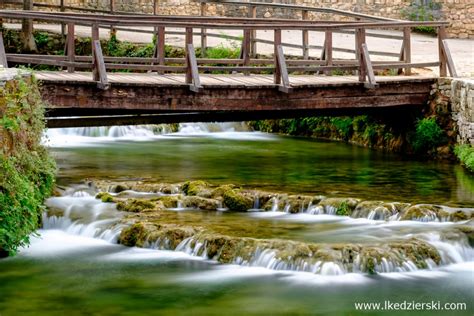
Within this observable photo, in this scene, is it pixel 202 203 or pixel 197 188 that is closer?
pixel 202 203

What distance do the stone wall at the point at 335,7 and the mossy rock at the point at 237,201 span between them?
1450 centimetres

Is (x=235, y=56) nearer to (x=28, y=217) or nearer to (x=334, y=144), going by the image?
(x=334, y=144)

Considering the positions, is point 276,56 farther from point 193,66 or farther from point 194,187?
point 194,187

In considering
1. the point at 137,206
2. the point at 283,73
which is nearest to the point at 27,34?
the point at 283,73

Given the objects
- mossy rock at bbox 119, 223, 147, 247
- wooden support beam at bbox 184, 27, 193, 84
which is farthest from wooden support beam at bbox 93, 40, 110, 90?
mossy rock at bbox 119, 223, 147, 247

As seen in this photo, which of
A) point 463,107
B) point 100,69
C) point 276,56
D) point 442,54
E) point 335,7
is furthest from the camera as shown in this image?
point 335,7

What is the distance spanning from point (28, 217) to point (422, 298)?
205 inches

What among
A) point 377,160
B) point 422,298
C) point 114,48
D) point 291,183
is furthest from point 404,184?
point 114,48

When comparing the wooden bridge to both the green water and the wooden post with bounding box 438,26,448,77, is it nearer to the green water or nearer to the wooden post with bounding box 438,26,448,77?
the wooden post with bounding box 438,26,448,77

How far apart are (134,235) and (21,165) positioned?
178cm

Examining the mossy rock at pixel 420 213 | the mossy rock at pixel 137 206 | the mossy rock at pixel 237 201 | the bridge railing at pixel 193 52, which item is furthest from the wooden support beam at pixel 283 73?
the mossy rock at pixel 420 213

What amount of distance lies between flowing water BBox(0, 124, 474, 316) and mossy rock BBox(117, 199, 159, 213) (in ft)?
0.51

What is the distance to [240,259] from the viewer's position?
48.0 feet

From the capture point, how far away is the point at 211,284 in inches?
550
